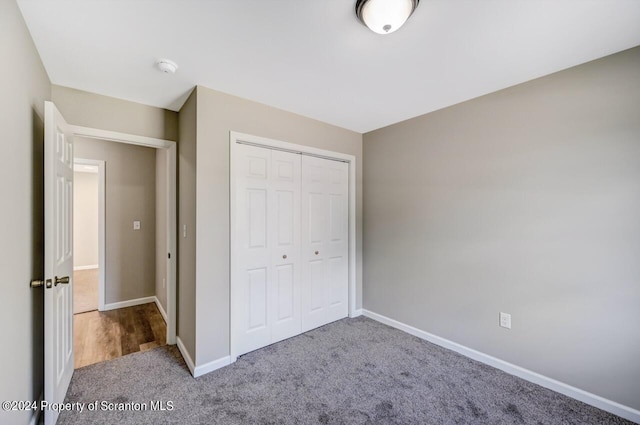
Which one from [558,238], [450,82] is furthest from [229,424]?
[450,82]

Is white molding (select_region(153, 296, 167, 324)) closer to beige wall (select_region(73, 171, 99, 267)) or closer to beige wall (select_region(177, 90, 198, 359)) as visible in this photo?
beige wall (select_region(177, 90, 198, 359))

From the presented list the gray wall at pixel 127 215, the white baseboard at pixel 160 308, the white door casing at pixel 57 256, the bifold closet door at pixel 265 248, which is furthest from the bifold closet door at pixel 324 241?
the gray wall at pixel 127 215

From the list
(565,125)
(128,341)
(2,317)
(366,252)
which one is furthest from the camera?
(366,252)

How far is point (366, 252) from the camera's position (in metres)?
3.45

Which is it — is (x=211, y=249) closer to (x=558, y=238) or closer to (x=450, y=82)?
(x=450, y=82)

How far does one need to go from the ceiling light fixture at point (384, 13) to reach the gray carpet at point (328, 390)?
234 cm

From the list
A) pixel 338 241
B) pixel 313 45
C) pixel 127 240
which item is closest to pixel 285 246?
pixel 338 241

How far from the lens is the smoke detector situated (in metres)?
1.86

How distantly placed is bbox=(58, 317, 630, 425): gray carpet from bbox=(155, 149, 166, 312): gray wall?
3.97 feet

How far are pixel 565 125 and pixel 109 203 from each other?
503 cm

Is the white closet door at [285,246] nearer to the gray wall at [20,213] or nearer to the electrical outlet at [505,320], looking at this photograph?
the gray wall at [20,213]

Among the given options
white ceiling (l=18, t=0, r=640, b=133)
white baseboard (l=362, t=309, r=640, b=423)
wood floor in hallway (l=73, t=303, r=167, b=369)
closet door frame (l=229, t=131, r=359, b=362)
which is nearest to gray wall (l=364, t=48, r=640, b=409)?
white baseboard (l=362, t=309, r=640, b=423)

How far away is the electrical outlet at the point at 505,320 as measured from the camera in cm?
226

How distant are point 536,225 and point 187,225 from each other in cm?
293
